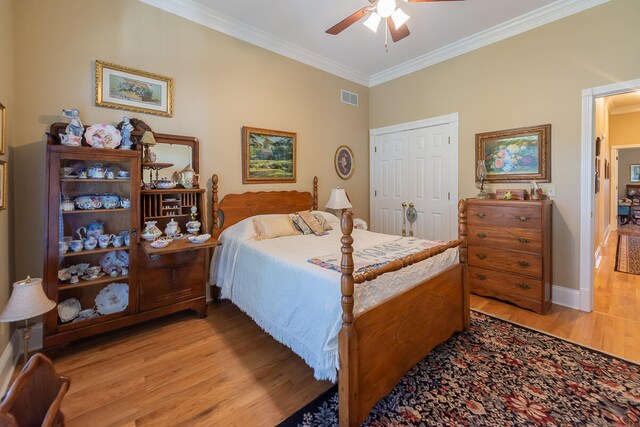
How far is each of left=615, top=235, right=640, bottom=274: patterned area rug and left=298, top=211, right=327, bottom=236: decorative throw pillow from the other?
4.59 meters

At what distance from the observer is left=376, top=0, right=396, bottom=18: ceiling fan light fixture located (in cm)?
212

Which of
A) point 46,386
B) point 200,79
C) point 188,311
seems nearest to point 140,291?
point 188,311

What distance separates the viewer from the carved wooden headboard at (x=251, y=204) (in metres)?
3.28

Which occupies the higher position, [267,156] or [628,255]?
[267,156]

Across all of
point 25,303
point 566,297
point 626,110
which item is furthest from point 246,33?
point 626,110

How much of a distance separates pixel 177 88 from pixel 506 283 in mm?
4157

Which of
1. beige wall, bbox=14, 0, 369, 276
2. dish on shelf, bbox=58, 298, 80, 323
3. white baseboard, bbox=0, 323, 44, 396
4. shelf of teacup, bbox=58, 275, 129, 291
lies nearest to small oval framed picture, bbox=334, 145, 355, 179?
beige wall, bbox=14, 0, 369, 276

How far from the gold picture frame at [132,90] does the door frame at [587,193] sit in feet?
14.1

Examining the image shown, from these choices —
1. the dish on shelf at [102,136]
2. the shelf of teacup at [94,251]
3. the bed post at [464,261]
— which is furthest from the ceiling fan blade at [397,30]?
the shelf of teacup at [94,251]

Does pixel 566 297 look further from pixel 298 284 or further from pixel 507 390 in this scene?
pixel 298 284

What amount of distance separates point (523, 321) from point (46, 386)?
11.6 ft

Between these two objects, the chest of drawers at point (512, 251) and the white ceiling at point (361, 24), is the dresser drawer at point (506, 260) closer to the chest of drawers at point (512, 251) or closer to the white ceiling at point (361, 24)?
the chest of drawers at point (512, 251)

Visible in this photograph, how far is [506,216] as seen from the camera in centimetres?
313

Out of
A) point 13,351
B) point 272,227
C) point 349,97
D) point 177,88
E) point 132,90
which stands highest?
point 349,97
